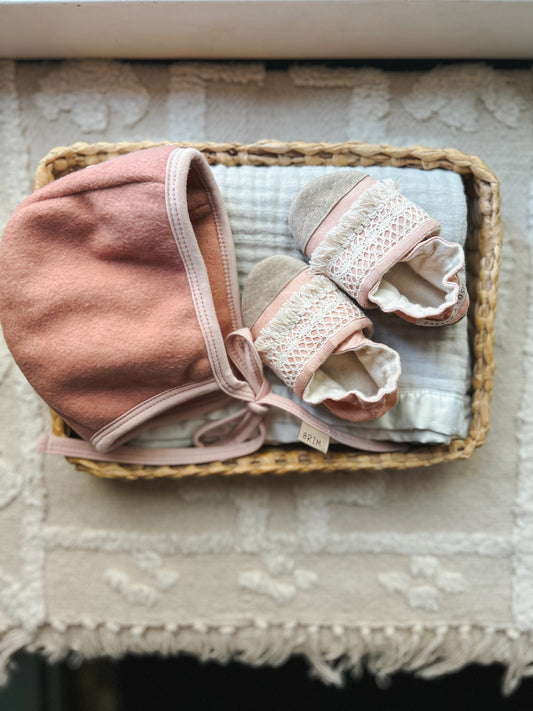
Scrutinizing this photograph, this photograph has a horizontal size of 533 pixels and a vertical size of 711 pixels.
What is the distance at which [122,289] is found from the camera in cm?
76

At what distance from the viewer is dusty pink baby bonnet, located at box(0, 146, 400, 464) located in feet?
2.41

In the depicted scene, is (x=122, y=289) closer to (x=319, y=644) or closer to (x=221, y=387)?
(x=221, y=387)

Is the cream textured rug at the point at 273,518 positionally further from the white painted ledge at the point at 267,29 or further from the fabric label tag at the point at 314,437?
the fabric label tag at the point at 314,437

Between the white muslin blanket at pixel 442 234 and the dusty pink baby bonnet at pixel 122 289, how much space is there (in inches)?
2.0

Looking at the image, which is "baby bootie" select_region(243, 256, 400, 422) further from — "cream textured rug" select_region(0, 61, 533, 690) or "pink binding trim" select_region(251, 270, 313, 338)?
"cream textured rug" select_region(0, 61, 533, 690)

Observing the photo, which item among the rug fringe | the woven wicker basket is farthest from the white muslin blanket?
the rug fringe

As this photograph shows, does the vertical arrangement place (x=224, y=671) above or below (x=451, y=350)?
below

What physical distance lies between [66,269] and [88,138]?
1.08 feet

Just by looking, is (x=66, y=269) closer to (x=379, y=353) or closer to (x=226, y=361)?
(x=226, y=361)

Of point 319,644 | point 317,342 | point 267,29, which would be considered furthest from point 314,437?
point 267,29

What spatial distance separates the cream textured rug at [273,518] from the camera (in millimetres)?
960

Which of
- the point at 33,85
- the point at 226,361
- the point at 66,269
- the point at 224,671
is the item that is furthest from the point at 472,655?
the point at 33,85

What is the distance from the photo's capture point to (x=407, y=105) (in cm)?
96

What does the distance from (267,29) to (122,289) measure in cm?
46
